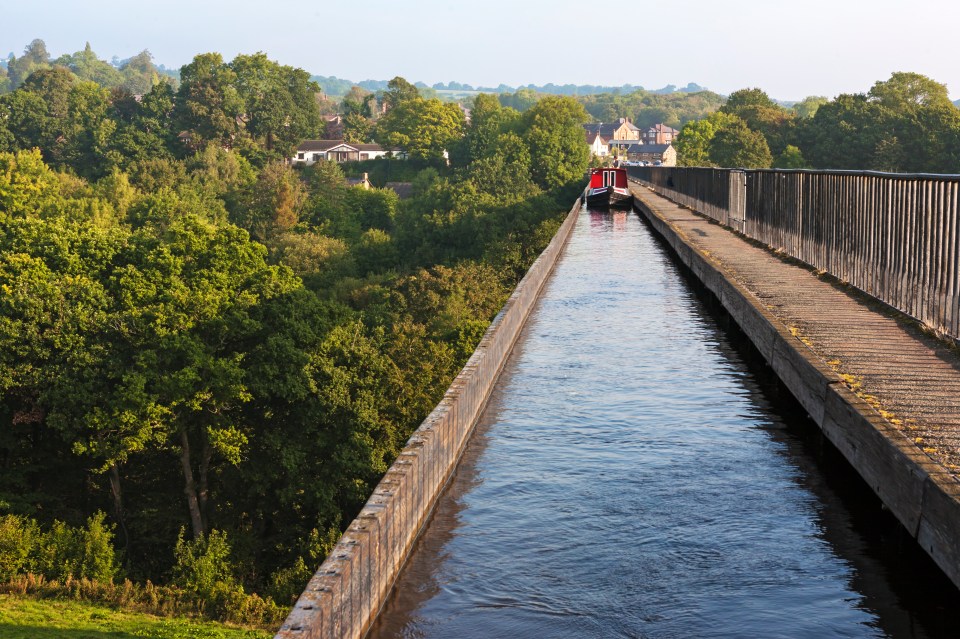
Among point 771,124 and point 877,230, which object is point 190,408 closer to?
point 877,230

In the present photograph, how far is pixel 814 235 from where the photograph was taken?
25.7 m

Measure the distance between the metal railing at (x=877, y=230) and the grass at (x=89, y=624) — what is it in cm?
1794

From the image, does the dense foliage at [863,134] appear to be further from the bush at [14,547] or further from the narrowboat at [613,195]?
the bush at [14,547]

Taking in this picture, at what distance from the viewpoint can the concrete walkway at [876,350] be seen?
9.95 meters

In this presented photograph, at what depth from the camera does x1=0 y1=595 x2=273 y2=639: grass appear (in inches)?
1257

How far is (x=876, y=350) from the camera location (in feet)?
45.7

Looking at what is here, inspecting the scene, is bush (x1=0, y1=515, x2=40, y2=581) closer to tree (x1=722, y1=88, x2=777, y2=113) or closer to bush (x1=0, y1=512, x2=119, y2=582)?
bush (x1=0, y1=512, x2=119, y2=582)

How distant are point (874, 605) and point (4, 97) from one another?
169283 millimetres

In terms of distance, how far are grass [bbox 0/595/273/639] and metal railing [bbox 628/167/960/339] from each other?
1794 centimetres

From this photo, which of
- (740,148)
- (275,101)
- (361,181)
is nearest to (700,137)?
(740,148)

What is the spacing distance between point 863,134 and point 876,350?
387 feet

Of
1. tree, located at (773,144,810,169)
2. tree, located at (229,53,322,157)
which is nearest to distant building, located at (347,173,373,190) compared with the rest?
tree, located at (229,53,322,157)

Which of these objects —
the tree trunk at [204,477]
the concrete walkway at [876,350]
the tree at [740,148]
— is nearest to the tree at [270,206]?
the tree at [740,148]

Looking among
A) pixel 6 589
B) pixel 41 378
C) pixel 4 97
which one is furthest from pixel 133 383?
pixel 4 97
